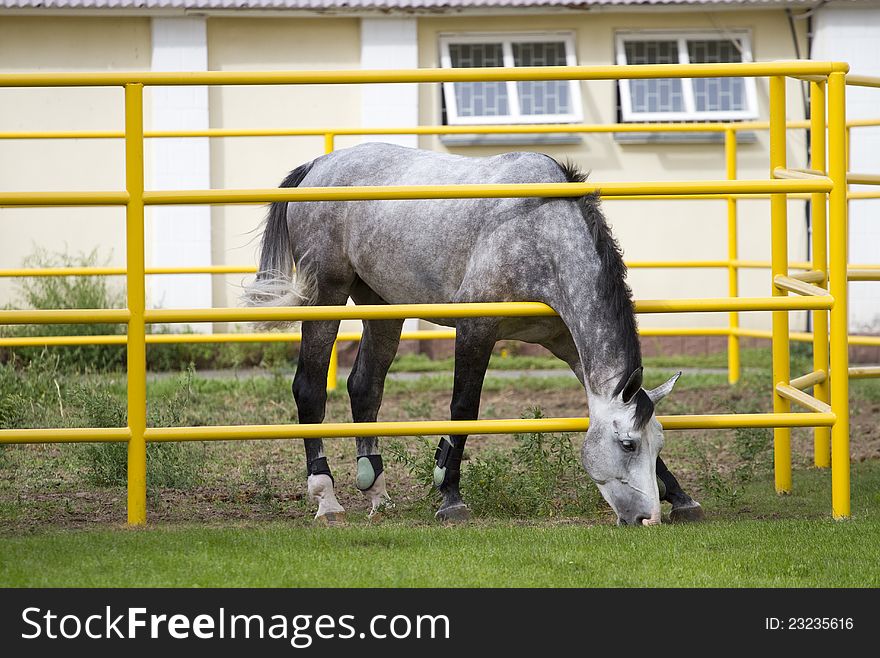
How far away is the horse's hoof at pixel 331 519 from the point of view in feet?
16.9

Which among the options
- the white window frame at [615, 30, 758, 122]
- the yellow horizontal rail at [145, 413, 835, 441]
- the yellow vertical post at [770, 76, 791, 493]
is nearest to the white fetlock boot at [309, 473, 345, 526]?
the yellow horizontal rail at [145, 413, 835, 441]

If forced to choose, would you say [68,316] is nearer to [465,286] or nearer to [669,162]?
[465,286]

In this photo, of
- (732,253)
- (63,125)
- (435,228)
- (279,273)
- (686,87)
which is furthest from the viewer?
(686,87)

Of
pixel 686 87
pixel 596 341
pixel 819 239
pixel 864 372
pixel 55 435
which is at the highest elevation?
pixel 686 87

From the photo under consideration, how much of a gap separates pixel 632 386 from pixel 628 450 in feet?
0.80

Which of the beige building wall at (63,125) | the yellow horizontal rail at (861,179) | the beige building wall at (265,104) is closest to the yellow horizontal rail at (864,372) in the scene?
the yellow horizontal rail at (861,179)

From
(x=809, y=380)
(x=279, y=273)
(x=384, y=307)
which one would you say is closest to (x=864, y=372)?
(x=809, y=380)

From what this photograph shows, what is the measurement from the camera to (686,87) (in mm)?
11914

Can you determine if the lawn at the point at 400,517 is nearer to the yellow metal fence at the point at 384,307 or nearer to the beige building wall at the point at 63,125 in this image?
the yellow metal fence at the point at 384,307

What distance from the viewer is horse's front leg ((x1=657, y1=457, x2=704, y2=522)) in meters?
5.20

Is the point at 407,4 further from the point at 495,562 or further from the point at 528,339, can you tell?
the point at 495,562

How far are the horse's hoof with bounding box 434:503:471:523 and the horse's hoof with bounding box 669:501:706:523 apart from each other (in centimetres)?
83
